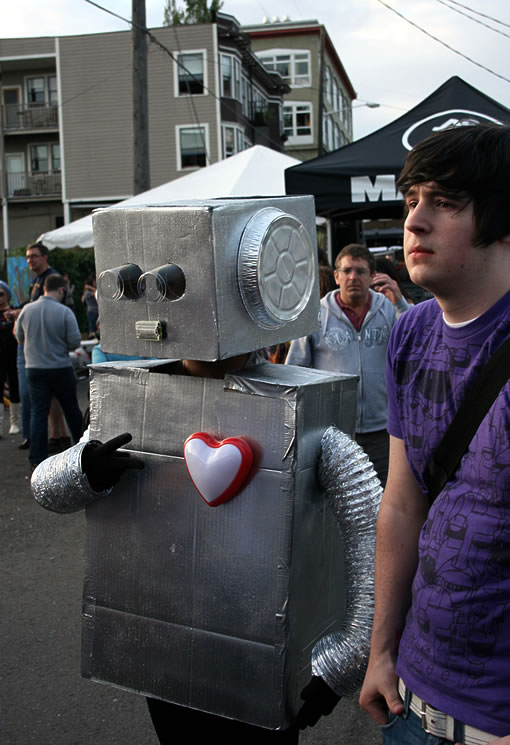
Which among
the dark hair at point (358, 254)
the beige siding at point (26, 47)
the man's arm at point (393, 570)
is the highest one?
the beige siding at point (26, 47)

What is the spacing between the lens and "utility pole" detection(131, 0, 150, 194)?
12.3m

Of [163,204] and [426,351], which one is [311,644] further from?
[163,204]

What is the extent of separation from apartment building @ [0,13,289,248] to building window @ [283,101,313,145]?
1615 cm

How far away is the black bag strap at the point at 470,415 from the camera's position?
55.2 inches

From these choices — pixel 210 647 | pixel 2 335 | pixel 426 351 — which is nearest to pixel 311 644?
pixel 210 647

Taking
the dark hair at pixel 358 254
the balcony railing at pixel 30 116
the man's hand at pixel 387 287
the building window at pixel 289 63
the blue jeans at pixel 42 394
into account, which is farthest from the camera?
the building window at pixel 289 63

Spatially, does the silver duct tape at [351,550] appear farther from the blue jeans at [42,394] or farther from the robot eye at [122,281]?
the blue jeans at [42,394]

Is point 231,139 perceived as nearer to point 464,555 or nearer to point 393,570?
point 393,570

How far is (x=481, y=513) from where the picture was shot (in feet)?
4.51

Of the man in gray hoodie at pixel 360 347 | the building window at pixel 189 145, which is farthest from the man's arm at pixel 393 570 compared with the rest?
the building window at pixel 189 145

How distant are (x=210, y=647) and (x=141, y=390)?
0.75 metres

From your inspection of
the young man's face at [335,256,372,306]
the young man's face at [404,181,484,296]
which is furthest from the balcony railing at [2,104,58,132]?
the young man's face at [404,181,484,296]

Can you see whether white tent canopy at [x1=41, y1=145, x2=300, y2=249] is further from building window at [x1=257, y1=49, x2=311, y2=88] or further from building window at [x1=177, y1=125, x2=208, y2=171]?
building window at [x1=257, y1=49, x2=311, y2=88]

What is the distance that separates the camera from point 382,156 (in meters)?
6.09
